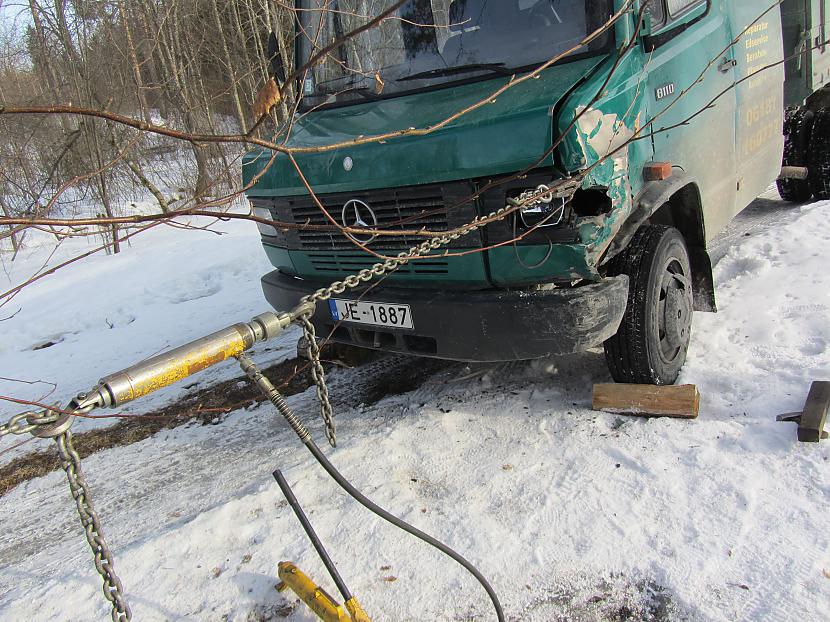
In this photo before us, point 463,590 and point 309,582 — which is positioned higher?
point 309,582

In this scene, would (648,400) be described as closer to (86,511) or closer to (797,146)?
(86,511)

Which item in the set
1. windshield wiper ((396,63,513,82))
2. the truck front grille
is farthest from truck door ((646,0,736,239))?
the truck front grille

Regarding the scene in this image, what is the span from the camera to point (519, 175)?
2561 mm

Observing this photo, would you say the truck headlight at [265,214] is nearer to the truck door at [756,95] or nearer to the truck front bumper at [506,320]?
the truck front bumper at [506,320]

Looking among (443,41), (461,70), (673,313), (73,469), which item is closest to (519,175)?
(461,70)

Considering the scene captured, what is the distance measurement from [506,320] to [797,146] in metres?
5.39

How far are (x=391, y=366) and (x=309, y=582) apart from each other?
2.31 meters

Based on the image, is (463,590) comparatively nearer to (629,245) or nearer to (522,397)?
(522,397)

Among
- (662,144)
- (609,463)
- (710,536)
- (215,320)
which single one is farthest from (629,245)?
(215,320)

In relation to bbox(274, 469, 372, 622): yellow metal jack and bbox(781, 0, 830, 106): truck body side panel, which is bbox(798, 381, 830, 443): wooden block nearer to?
bbox(274, 469, 372, 622): yellow metal jack

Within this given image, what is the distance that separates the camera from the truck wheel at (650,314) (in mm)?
3178

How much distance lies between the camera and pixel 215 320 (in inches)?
240

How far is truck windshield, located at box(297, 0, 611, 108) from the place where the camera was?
3.08 meters

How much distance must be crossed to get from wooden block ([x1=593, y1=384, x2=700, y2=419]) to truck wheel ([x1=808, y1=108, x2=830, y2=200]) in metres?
4.67
